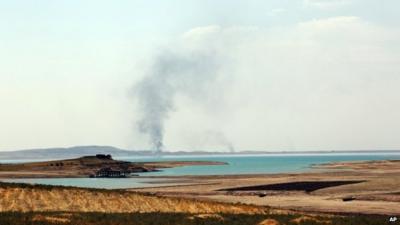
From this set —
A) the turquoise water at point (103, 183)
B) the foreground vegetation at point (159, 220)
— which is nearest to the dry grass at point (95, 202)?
the foreground vegetation at point (159, 220)

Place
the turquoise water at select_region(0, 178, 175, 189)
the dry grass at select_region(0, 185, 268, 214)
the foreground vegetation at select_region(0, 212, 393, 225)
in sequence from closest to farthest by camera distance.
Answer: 1. the foreground vegetation at select_region(0, 212, 393, 225)
2. the dry grass at select_region(0, 185, 268, 214)
3. the turquoise water at select_region(0, 178, 175, 189)

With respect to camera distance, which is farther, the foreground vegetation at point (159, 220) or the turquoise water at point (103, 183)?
the turquoise water at point (103, 183)

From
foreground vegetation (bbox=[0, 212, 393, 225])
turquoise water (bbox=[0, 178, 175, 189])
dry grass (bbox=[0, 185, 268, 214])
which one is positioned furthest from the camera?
turquoise water (bbox=[0, 178, 175, 189])

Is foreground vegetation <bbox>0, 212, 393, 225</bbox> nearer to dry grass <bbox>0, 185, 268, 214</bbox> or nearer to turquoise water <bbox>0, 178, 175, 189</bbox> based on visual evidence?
dry grass <bbox>0, 185, 268, 214</bbox>

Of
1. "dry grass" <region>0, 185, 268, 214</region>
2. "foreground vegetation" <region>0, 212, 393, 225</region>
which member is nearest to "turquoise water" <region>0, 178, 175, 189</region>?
"dry grass" <region>0, 185, 268, 214</region>

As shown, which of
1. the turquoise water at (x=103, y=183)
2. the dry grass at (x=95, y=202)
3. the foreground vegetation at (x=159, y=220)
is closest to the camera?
the foreground vegetation at (x=159, y=220)

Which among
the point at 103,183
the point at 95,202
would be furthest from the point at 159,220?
the point at 103,183

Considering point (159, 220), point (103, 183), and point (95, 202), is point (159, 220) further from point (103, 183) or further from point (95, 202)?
point (103, 183)

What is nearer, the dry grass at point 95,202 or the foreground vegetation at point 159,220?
the foreground vegetation at point 159,220

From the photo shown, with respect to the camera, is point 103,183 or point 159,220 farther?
point 103,183

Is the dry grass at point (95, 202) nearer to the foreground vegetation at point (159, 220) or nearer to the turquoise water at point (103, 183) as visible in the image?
the foreground vegetation at point (159, 220)

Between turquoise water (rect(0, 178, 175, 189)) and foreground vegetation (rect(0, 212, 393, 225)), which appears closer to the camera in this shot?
foreground vegetation (rect(0, 212, 393, 225))

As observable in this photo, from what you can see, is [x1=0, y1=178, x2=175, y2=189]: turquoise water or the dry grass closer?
the dry grass

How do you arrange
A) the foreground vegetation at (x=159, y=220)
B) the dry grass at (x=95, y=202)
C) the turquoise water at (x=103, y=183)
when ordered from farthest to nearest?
1. the turquoise water at (x=103, y=183)
2. the dry grass at (x=95, y=202)
3. the foreground vegetation at (x=159, y=220)
